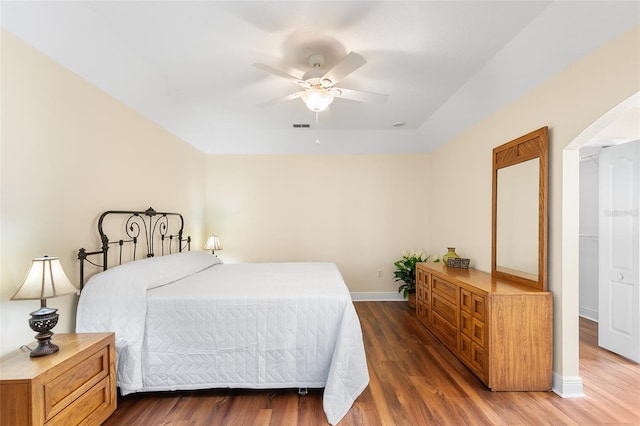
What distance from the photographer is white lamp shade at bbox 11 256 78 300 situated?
1475 mm

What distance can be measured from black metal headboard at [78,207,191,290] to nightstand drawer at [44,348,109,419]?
2.30 feet

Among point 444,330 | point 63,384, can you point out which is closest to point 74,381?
point 63,384

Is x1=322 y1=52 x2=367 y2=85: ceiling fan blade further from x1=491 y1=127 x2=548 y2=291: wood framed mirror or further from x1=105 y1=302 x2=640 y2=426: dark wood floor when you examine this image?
x1=105 y1=302 x2=640 y2=426: dark wood floor

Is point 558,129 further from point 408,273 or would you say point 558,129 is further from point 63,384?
point 63,384

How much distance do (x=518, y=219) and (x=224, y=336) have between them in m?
2.73

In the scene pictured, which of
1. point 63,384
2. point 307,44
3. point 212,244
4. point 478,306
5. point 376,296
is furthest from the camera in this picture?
point 376,296

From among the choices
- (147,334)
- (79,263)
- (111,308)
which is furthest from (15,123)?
(147,334)

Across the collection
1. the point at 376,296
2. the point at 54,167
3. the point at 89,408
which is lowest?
the point at 376,296

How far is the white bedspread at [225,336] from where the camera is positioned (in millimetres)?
2025

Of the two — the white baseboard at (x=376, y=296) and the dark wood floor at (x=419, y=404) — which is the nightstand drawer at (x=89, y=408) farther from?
the white baseboard at (x=376, y=296)

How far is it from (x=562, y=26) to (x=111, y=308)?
367cm

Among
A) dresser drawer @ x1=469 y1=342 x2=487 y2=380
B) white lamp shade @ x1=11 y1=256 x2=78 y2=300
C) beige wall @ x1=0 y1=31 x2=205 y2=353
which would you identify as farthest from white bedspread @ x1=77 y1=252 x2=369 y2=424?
dresser drawer @ x1=469 y1=342 x2=487 y2=380

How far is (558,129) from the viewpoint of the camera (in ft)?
7.26

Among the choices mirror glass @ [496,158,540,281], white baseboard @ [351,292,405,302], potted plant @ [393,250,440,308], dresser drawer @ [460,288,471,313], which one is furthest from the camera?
white baseboard @ [351,292,405,302]
